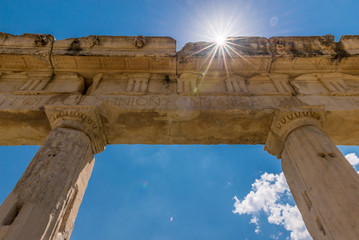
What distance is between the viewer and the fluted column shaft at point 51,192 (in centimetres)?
323

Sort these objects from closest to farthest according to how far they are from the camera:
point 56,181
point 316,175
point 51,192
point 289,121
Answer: point 51,192
point 56,181
point 316,175
point 289,121

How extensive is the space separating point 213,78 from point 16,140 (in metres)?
5.15

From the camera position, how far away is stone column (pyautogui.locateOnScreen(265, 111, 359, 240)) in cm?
346

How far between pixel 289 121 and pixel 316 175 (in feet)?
4.83

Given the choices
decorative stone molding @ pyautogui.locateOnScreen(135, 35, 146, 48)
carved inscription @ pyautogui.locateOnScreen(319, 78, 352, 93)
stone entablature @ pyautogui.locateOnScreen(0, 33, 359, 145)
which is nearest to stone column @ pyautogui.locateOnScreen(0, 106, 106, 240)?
stone entablature @ pyautogui.locateOnScreen(0, 33, 359, 145)

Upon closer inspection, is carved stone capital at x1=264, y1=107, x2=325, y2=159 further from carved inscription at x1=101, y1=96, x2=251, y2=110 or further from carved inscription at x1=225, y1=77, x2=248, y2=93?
carved inscription at x1=225, y1=77, x2=248, y2=93

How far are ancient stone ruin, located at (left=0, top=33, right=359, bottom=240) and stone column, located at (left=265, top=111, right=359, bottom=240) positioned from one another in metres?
0.02

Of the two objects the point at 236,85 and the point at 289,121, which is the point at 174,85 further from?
the point at 289,121

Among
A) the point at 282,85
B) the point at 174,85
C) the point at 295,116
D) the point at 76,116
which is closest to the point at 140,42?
the point at 174,85

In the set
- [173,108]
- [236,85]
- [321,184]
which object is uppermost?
[236,85]

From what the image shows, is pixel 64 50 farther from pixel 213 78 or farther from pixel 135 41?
pixel 213 78

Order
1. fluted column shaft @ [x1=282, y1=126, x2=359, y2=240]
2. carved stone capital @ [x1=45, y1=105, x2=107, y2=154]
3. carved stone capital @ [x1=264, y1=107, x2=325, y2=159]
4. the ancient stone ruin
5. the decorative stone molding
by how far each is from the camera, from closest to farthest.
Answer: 1. fluted column shaft @ [x1=282, y1=126, x2=359, y2=240]
2. the ancient stone ruin
3. carved stone capital @ [x1=45, y1=105, x2=107, y2=154]
4. carved stone capital @ [x1=264, y1=107, x2=325, y2=159]
5. the decorative stone molding

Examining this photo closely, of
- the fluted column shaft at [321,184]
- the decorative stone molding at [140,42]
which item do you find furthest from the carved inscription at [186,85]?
the fluted column shaft at [321,184]

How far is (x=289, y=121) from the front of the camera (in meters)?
5.23
